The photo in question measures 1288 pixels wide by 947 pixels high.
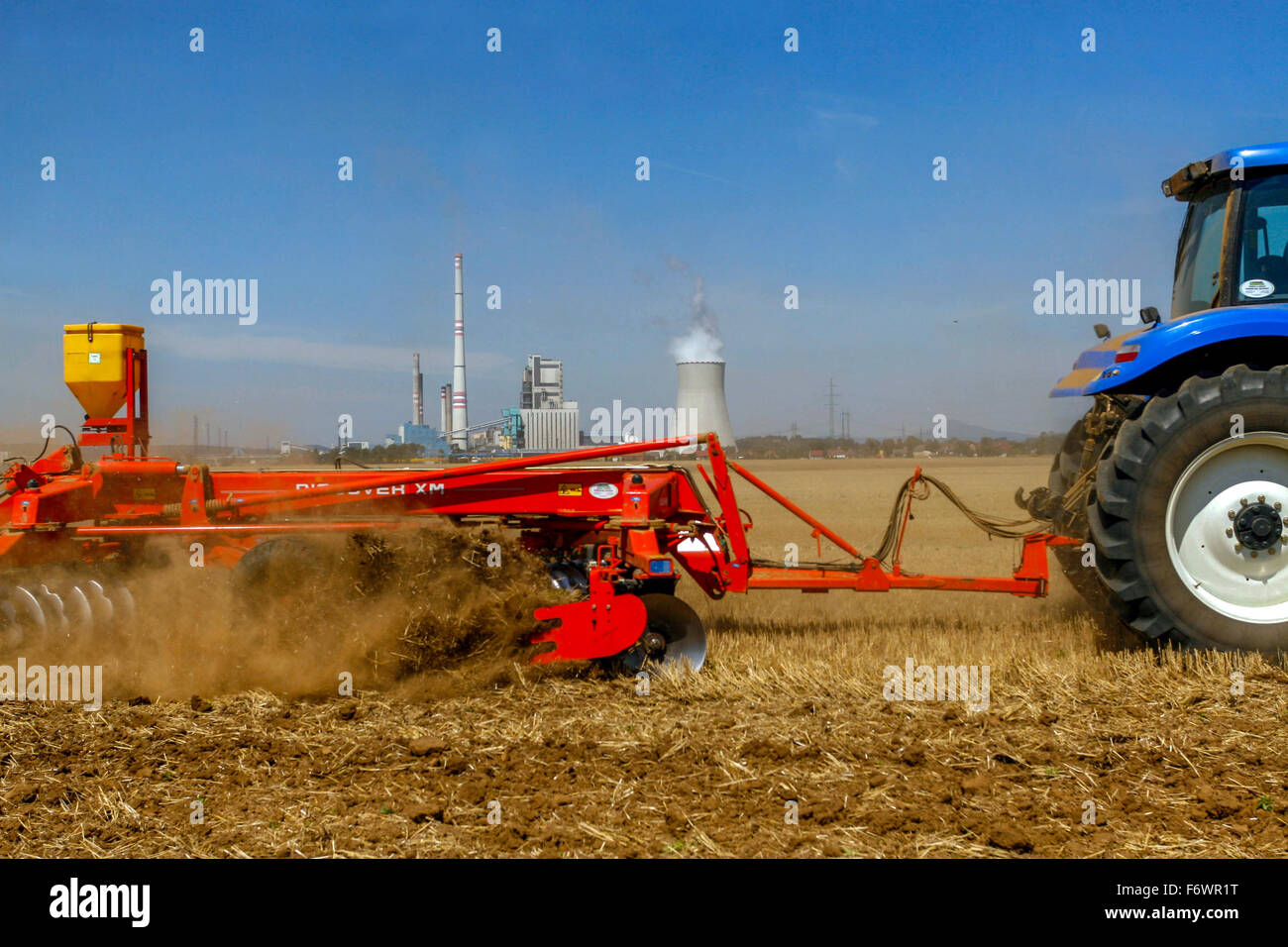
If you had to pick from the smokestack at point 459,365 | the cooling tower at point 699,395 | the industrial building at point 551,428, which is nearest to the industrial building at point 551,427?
the industrial building at point 551,428

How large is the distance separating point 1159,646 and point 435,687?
14.8ft

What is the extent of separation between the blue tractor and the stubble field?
40cm

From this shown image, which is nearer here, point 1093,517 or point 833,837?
point 833,837

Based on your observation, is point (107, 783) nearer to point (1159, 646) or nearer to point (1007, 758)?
point (1007, 758)

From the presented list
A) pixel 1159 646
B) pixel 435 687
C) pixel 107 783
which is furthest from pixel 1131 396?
pixel 107 783

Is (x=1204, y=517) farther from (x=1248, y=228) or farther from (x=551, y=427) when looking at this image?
(x=551, y=427)

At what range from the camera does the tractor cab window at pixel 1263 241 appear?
639 cm

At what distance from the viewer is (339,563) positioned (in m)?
6.73

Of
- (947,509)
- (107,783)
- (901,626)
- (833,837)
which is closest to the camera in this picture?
(833,837)

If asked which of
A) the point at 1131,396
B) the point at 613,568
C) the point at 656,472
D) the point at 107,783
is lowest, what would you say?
the point at 107,783

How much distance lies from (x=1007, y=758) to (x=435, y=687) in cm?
338

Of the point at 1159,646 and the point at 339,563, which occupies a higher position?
the point at 339,563

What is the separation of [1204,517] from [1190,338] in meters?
1.12
